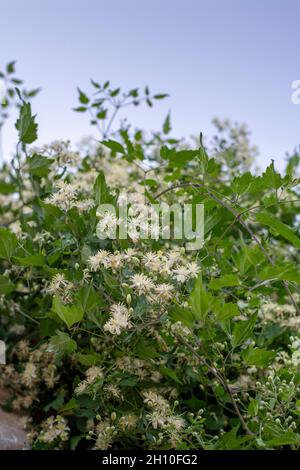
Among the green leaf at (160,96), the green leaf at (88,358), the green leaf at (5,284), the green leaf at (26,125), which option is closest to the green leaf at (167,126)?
the green leaf at (160,96)

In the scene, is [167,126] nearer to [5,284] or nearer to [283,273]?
[5,284]

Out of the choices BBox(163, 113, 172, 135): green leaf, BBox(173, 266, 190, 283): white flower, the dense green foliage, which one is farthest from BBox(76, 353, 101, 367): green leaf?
BBox(163, 113, 172, 135): green leaf

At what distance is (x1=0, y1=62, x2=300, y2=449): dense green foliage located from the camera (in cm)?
97

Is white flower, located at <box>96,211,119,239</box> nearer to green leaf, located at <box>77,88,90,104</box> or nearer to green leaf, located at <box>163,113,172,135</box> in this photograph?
green leaf, located at <box>163,113,172,135</box>

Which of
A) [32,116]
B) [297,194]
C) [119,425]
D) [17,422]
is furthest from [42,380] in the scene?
[297,194]

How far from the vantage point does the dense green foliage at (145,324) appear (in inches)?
38.2

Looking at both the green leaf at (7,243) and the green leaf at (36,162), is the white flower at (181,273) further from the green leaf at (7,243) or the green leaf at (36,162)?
the green leaf at (36,162)

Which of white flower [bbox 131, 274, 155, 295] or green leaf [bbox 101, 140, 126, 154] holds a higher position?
green leaf [bbox 101, 140, 126, 154]

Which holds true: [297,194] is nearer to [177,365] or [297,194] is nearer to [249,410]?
[177,365]

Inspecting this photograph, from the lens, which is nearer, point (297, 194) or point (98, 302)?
point (98, 302)

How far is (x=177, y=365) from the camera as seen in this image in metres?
1.22

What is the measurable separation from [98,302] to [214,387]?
1.24ft

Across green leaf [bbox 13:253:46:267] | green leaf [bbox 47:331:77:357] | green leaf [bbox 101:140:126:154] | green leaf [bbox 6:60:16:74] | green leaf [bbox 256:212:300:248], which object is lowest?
green leaf [bbox 47:331:77:357]

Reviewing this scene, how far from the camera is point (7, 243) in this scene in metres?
1.12
